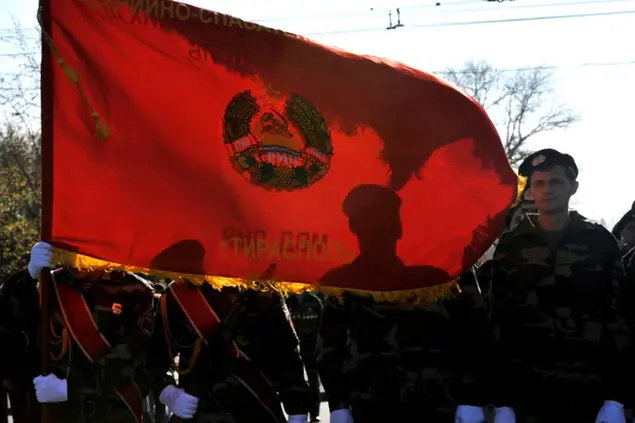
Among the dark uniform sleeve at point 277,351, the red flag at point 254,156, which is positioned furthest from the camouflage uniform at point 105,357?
the dark uniform sleeve at point 277,351

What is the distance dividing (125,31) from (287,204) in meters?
1.15

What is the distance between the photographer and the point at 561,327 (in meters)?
3.97

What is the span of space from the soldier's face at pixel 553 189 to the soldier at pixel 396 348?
54 centimetres

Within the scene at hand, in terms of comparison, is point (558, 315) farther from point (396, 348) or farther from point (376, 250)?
point (376, 250)

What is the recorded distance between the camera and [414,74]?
4406mm

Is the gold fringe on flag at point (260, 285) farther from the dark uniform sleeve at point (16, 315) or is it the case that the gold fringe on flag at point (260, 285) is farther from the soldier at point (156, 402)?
the dark uniform sleeve at point (16, 315)

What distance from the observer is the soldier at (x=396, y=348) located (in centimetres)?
404

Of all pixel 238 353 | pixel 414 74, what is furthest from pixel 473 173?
pixel 238 353

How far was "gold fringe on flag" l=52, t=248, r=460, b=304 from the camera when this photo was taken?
391cm

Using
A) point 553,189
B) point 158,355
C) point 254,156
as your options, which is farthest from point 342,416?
point 553,189

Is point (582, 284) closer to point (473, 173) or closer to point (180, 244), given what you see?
point (473, 173)

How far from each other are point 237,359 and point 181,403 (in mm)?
339

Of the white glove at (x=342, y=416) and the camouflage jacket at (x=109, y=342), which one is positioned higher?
the camouflage jacket at (x=109, y=342)

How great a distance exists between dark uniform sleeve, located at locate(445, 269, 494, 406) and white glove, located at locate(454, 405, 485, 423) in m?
0.03
